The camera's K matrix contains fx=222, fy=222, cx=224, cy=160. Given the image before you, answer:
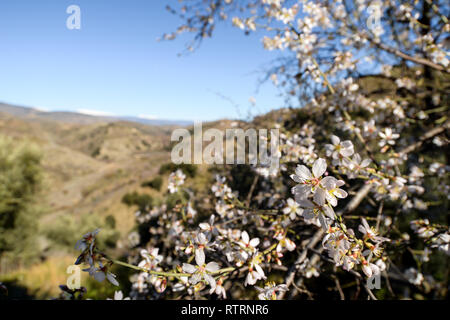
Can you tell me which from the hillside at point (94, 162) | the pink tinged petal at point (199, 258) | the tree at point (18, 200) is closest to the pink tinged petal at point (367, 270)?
the pink tinged petal at point (199, 258)

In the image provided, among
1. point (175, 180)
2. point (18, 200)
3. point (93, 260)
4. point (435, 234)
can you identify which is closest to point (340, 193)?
A: point (435, 234)

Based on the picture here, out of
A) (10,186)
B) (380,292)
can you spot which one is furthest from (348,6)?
(10,186)

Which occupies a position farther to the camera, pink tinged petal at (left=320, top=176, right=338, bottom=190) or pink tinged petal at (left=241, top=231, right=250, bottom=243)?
pink tinged petal at (left=241, top=231, right=250, bottom=243)

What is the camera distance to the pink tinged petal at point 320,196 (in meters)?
0.72

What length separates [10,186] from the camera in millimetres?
8469

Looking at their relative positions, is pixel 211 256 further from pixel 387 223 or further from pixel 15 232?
pixel 15 232

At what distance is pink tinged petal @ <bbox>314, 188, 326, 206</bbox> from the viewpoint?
0.72 metres

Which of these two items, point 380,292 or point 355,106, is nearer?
point 380,292

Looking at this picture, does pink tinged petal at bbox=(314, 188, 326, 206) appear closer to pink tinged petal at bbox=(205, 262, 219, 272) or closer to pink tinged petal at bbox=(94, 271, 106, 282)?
pink tinged petal at bbox=(205, 262, 219, 272)

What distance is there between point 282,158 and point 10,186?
35.6ft

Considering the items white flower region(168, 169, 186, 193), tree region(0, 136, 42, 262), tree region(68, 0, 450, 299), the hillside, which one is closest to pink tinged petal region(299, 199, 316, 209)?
tree region(68, 0, 450, 299)

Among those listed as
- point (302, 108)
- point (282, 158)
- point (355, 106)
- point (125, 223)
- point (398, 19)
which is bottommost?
point (125, 223)

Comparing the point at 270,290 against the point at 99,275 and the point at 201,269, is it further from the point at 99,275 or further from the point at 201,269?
the point at 99,275
